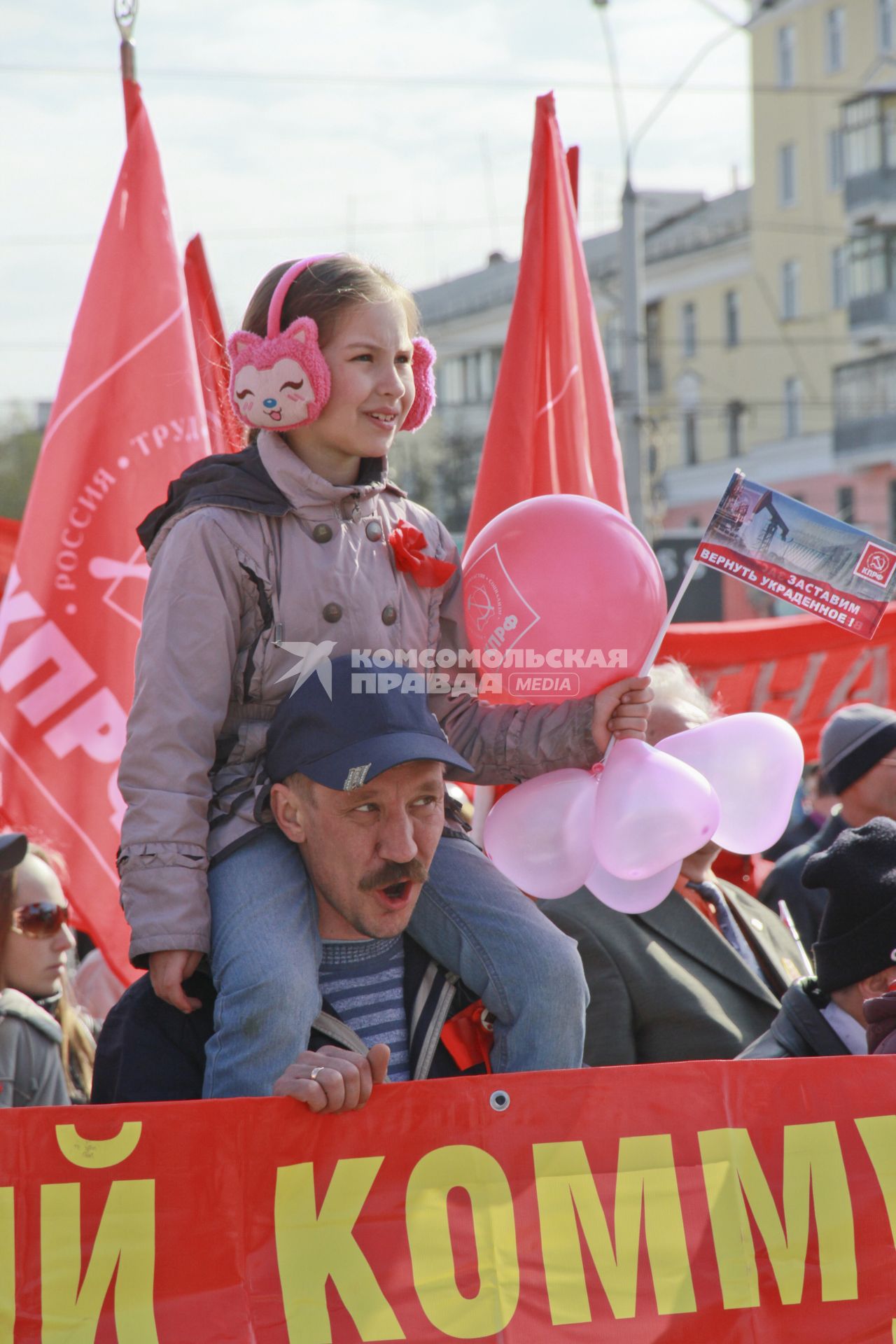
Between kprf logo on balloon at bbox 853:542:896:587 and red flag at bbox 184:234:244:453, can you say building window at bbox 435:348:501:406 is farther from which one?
kprf logo on balloon at bbox 853:542:896:587

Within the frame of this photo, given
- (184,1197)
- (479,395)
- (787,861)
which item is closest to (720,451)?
(479,395)

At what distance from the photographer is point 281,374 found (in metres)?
2.74

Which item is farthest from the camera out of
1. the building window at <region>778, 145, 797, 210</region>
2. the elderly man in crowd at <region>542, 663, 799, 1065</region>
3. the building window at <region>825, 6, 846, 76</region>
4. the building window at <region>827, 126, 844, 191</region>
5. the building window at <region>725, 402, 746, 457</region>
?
the building window at <region>725, 402, 746, 457</region>

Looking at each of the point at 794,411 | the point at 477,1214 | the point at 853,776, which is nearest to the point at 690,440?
the point at 794,411

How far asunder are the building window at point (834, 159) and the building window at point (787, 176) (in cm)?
113

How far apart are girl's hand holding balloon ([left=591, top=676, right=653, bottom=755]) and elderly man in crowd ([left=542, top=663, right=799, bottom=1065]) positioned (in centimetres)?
71

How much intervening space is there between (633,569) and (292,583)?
0.70 metres

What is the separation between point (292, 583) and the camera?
105 inches

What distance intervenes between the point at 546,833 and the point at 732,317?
1859 inches

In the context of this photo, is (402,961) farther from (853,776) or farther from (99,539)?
(853,776)

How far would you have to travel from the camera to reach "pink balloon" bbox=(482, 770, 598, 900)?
116 inches

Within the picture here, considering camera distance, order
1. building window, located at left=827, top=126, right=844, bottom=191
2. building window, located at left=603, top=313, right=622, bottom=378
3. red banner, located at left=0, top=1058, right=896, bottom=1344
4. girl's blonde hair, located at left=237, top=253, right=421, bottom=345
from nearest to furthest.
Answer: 1. red banner, located at left=0, top=1058, right=896, bottom=1344
2. girl's blonde hair, located at left=237, top=253, right=421, bottom=345
3. building window, located at left=827, top=126, right=844, bottom=191
4. building window, located at left=603, top=313, right=622, bottom=378

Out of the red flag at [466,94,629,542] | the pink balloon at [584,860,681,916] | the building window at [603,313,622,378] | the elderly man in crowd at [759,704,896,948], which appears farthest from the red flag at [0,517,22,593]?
the building window at [603,313,622,378]

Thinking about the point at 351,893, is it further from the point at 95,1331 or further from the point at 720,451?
the point at 720,451
